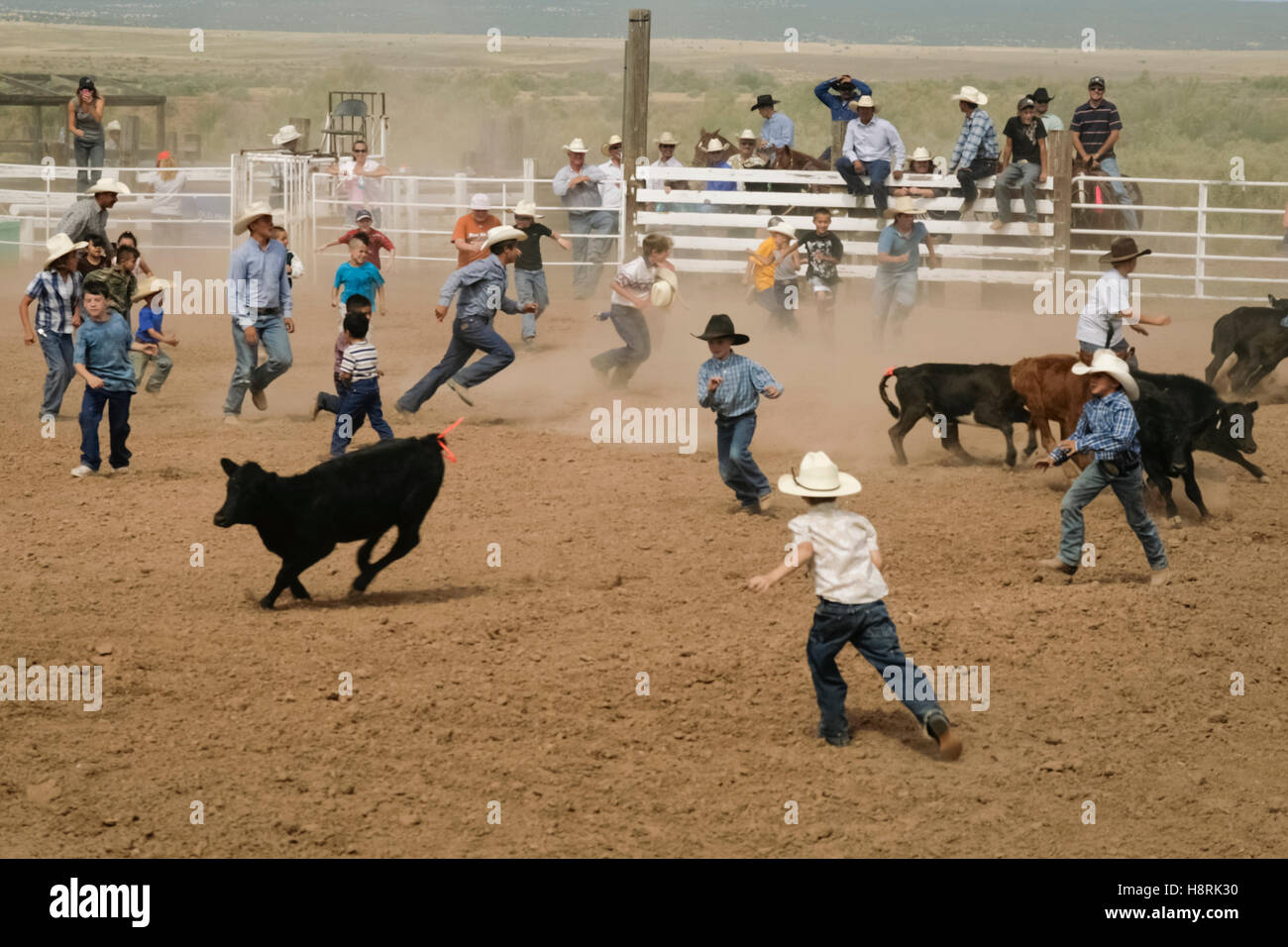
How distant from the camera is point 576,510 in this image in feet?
36.7

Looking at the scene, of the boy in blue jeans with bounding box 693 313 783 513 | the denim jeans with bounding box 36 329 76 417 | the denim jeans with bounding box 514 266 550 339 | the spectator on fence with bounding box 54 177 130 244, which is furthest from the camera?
the denim jeans with bounding box 514 266 550 339

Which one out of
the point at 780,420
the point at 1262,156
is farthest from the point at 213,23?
the point at 780,420

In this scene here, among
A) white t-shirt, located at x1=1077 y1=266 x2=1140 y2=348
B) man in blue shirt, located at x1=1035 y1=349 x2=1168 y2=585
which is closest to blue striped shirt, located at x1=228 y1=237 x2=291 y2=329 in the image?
white t-shirt, located at x1=1077 y1=266 x2=1140 y2=348

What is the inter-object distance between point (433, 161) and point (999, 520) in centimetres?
4953

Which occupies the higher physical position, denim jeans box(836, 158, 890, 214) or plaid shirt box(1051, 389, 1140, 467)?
denim jeans box(836, 158, 890, 214)

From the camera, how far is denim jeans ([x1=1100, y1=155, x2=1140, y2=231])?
20938 mm

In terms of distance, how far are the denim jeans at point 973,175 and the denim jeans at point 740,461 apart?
1065 cm

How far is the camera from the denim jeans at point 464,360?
13477 mm

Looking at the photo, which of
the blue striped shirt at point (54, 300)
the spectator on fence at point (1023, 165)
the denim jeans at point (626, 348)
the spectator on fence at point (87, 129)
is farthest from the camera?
the spectator on fence at point (87, 129)

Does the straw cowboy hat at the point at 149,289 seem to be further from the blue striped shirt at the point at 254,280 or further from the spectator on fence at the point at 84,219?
the spectator on fence at the point at 84,219

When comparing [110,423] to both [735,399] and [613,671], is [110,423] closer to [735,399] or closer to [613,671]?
[735,399]

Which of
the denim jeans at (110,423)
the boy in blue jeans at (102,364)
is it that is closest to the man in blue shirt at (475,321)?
the denim jeans at (110,423)

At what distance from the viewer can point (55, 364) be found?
13.0m

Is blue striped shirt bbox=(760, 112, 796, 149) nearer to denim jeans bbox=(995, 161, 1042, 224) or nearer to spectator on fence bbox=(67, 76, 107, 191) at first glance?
denim jeans bbox=(995, 161, 1042, 224)
